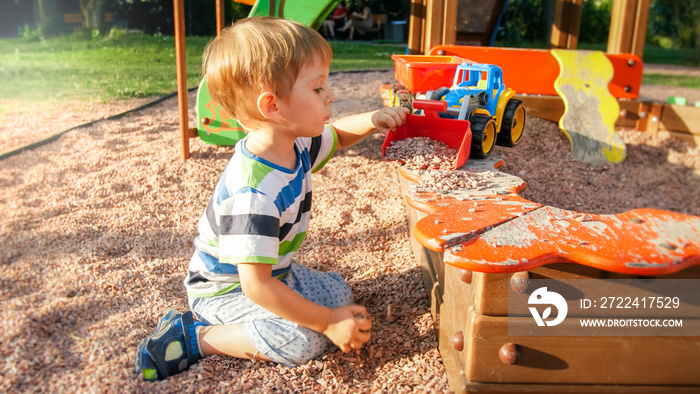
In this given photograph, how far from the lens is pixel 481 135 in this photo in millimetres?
1912

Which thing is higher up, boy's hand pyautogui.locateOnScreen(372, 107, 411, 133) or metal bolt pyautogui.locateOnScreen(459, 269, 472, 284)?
boy's hand pyautogui.locateOnScreen(372, 107, 411, 133)

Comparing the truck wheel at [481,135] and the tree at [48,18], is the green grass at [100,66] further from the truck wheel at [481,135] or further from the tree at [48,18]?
the truck wheel at [481,135]

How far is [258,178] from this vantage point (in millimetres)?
1355

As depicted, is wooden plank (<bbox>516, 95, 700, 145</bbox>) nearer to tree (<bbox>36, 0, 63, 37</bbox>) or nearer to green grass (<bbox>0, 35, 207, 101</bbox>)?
green grass (<bbox>0, 35, 207, 101</bbox>)

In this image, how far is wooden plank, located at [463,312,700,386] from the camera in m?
1.20

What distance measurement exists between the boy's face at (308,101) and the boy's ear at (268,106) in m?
0.02

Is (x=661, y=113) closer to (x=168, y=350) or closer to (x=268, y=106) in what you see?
(x=268, y=106)

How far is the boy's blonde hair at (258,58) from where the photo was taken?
1296 millimetres

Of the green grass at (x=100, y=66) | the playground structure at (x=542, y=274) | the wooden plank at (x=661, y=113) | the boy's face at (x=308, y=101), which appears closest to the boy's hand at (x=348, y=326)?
the playground structure at (x=542, y=274)

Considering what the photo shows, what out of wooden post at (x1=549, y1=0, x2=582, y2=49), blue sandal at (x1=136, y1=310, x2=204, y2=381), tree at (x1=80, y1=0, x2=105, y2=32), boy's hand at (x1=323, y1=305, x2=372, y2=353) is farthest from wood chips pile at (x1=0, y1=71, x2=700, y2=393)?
tree at (x1=80, y1=0, x2=105, y2=32)

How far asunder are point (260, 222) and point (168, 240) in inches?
44.2

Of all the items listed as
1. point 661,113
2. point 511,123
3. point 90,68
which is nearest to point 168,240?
point 511,123

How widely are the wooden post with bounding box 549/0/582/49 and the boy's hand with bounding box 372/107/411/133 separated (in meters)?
3.04

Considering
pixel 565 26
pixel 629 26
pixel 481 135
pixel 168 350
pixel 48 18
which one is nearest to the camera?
pixel 168 350
